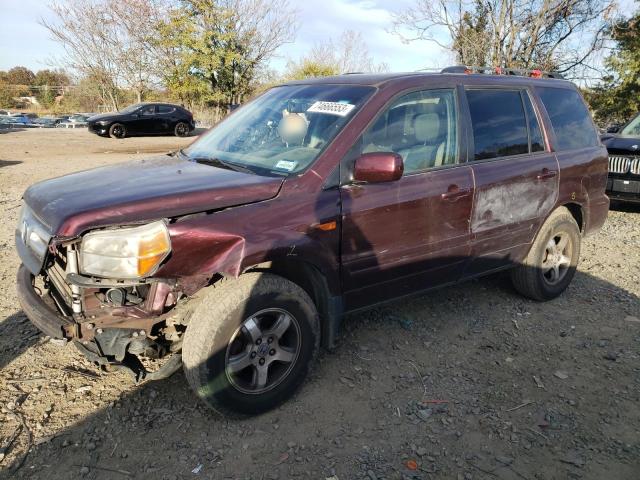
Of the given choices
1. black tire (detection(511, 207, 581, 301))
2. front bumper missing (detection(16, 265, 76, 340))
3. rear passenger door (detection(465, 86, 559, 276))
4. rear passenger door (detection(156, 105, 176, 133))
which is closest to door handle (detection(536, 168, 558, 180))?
rear passenger door (detection(465, 86, 559, 276))

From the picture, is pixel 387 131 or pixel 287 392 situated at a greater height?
pixel 387 131

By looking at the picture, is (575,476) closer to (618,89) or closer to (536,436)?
(536,436)

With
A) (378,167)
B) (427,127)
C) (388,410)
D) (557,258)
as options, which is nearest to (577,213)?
(557,258)

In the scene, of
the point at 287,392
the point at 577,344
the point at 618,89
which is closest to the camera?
the point at 287,392

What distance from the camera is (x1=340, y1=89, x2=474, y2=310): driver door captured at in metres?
3.01

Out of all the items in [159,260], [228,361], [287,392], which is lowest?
[287,392]

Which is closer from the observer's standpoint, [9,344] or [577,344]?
[9,344]

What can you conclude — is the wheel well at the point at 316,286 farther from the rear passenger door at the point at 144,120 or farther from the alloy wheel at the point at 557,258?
the rear passenger door at the point at 144,120

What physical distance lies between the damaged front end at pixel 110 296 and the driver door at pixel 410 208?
→ 107cm

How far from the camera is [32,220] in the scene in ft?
9.12

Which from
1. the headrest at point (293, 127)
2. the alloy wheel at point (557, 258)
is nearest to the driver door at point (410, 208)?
the headrest at point (293, 127)

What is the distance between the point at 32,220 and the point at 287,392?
1.76m

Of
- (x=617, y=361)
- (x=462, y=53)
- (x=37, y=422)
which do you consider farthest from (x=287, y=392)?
(x=462, y=53)

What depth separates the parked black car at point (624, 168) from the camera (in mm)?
7480
